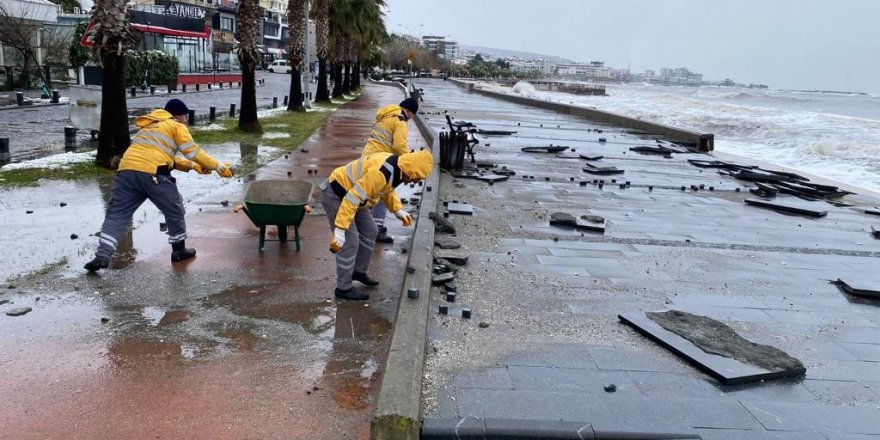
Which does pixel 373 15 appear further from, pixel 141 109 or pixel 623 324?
pixel 623 324

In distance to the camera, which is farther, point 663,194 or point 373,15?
point 373,15

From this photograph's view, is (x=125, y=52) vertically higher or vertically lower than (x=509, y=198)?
higher

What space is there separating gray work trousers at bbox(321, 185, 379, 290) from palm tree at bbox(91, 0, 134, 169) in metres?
7.96

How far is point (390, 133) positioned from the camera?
296 inches

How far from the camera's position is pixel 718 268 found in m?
7.50

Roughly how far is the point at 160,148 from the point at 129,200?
59 centimetres

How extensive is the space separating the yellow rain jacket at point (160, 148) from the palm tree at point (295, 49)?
2074cm

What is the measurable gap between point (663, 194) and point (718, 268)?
16.2 feet

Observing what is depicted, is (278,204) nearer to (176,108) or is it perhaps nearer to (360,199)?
(176,108)

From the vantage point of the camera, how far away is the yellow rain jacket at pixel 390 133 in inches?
293

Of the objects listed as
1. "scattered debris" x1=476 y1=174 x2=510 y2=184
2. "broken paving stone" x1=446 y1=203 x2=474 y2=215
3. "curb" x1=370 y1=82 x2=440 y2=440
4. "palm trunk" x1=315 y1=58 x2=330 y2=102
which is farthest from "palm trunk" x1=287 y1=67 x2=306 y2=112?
"curb" x1=370 y1=82 x2=440 y2=440

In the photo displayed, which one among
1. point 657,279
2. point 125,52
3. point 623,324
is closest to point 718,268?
point 657,279

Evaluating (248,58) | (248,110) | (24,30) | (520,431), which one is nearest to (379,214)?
(520,431)

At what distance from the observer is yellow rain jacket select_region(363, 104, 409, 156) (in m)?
7.44
